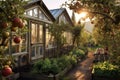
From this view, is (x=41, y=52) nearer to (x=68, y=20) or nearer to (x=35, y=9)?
(x=35, y=9)

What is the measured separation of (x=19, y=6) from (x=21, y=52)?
11609mm

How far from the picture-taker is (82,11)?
477 centimetres

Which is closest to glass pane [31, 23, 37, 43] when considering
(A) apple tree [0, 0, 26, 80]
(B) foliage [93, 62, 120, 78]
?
(B) foliage [93, 62, 120, 78]

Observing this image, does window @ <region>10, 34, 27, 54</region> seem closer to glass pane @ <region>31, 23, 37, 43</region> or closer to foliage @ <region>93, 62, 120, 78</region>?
glass pane @ <region>31, 23, 37, 43</region>

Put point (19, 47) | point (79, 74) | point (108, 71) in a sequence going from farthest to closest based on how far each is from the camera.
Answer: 1. point (19, 47)
2. point (79, 74)
3. point (108, 71)

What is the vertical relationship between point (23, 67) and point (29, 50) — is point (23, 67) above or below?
below

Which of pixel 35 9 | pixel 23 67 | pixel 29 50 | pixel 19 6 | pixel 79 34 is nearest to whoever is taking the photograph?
pixel 19 6

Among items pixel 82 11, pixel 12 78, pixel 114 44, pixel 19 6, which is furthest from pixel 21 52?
pixel 19 6

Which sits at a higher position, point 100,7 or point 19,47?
point 100,7

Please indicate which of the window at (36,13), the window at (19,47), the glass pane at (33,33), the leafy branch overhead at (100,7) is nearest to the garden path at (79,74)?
the window at (19,47)

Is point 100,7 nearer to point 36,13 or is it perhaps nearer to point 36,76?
point 36,76

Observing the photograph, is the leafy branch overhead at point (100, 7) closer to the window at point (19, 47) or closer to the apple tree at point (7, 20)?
the apple tree at point (7, 20)

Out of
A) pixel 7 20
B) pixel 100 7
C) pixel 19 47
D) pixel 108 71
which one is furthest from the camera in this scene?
Answer: pixel 19 47

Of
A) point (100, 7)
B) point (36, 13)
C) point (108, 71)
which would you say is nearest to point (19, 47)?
point (36, 13)
